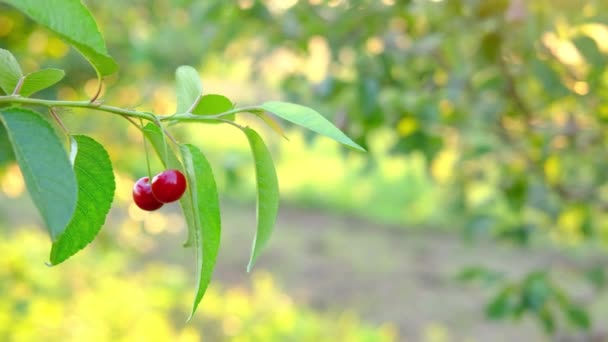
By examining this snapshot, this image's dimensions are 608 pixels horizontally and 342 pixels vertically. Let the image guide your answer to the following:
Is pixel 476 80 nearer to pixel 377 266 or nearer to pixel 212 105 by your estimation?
pixel 212 105

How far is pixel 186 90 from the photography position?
57cm

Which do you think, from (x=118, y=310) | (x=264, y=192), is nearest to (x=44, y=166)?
(x=264, y=192)

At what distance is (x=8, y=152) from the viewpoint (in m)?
1.88

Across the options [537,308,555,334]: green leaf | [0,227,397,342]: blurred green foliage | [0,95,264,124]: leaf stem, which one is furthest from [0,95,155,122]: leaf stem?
[0,227,397,342]: blurred green foliage

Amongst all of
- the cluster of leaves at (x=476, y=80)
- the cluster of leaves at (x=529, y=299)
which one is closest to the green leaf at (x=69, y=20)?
the cluster of leaves at (x=476, y=80)

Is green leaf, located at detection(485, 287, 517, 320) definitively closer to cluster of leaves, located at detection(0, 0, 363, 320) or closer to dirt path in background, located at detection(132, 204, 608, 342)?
cluster of leaves, located at detection(0, 0, 363, 320)

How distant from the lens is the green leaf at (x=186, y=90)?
56 cm

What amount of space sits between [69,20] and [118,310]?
2.68m

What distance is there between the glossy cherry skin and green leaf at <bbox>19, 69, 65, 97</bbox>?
110 millimetres

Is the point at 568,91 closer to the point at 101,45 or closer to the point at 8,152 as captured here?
the point at 101,45

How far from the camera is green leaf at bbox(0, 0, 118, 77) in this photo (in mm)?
446

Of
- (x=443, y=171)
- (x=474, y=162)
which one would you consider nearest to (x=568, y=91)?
(x=474, y=162)

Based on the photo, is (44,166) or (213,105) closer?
(44,166)

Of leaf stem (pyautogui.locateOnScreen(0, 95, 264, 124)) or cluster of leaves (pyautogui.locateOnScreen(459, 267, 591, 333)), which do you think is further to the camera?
cluster of leaves (pyautogui.locateOnScreen(459, 267, 591, 333))
